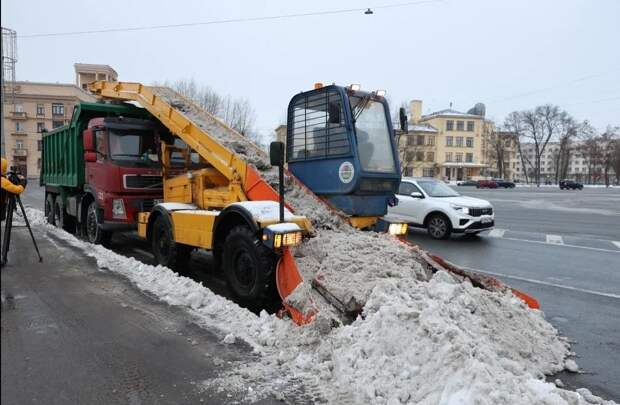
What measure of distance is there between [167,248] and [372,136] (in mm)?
3831

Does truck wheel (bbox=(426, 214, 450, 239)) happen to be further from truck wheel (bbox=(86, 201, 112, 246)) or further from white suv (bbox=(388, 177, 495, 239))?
truck wheel (bbox=(86, 201, 112, 246))

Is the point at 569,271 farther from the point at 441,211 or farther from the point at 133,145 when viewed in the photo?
the point at 133,145

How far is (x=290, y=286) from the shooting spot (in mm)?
5137

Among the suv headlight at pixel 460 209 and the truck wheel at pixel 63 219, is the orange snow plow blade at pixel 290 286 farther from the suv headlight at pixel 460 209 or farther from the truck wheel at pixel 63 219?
the truck wheel at pixel 63 219

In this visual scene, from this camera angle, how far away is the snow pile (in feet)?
11.0

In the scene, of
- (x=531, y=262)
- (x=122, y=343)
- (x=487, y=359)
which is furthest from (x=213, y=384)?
(x=531, y=262)

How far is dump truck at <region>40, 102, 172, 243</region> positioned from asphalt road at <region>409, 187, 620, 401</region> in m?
6.51

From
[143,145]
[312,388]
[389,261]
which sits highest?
[143,145]

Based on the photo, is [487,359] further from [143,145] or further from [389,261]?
[143,145]

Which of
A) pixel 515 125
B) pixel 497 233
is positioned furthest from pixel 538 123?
pixel 497 233

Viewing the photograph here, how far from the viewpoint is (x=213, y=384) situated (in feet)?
12.6

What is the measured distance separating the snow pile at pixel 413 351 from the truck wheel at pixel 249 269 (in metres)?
0.36

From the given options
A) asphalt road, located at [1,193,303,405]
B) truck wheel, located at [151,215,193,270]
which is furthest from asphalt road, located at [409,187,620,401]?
truck wheel, located at [151,215,193,270]

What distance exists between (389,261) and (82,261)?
5.96 metres
